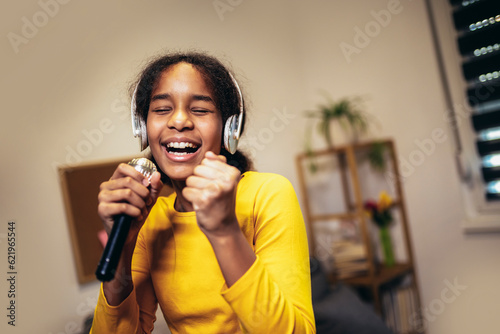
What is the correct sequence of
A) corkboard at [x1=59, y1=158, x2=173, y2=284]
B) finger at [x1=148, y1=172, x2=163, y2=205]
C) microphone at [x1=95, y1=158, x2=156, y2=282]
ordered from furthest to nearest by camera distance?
corkboard at [x1=59, y1=158, x2=173, y2=284] → finger at [x1=148, y1=172, x2=163, y2=205] → microphone at [x1=95, y1=158, x2=156, y2=282]

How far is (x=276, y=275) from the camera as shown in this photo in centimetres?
56

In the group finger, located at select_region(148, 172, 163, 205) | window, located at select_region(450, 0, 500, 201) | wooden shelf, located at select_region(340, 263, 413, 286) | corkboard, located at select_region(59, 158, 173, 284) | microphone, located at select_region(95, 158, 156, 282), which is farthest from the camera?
wooden shelf, located at select_region(340, 263, 413, 286)

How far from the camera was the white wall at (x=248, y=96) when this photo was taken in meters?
1.30

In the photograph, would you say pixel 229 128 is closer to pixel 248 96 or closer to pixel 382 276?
pixel 248 96

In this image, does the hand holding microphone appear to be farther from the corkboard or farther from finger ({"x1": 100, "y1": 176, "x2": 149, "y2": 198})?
the corkboard

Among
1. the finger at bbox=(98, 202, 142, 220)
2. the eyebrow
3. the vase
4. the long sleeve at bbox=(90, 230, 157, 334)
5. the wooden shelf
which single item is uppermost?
the eyebrow

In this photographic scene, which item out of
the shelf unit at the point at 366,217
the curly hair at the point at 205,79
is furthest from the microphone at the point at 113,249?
the shelf unit at the point at 366,217

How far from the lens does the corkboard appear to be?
1.58 m

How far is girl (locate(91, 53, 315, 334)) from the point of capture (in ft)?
1.66

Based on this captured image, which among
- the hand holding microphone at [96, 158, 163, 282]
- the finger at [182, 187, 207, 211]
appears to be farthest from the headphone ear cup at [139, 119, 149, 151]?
the finger at [182, 187, 207, 211]

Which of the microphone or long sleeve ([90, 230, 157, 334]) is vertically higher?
the microphone

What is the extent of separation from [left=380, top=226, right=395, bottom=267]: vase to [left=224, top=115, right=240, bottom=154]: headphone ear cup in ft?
6.83

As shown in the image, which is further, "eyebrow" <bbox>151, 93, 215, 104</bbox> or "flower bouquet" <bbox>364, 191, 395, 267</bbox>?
"flower bouquet" <bbox>364, 191, 395, 267</bbox>

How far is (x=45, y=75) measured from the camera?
55.6 inches
